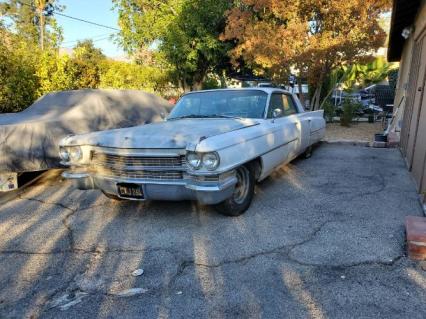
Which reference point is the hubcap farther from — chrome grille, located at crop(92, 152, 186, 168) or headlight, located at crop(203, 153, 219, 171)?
chrome grille, located at crop(92, 152, 186, 168)

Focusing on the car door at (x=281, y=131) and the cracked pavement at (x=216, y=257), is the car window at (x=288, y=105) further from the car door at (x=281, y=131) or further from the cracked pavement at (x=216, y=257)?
the cracked pavement at (x=216, y=257)

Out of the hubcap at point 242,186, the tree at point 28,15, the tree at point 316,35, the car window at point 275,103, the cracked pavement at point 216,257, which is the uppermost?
the tree at point 28,15

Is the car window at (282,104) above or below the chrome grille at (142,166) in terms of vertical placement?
above

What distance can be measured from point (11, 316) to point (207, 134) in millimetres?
2436

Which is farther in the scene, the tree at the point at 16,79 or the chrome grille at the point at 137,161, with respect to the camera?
the tree at the point at 16,79

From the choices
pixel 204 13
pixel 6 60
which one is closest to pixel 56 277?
pixel 6 60

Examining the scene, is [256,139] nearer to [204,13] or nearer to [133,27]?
[204,13]

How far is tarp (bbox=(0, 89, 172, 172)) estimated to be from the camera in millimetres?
5103

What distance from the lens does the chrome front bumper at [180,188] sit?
12.1 feet

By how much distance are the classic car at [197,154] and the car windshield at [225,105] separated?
15 millimetres

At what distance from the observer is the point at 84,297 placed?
9.16 feet

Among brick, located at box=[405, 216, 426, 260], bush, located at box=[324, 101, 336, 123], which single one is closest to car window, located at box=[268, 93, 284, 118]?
brick, located at box=[405, 216, 426, 260]

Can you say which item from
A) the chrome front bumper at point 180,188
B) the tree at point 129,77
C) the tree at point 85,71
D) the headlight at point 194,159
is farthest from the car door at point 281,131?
the tree at point 129,77

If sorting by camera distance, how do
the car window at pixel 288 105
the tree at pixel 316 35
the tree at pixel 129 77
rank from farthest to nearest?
the tree at pixel 129 77 → the tree at pixel 316 35 → the car window at pixel 288 105
